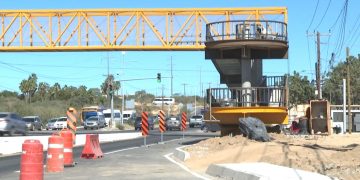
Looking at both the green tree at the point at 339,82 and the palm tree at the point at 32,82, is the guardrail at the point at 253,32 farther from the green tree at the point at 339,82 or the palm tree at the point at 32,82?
the palm tree at the point at 32,82

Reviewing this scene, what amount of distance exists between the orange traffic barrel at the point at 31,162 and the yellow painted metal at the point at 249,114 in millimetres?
12840

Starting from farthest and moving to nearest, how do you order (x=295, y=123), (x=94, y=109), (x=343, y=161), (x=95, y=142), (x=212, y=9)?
(x=94, y=109)
(x=212, y=9)
(x=295, y=123)
(x=95, y=142)
(x=343, y=161)

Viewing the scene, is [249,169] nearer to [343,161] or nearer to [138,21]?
[343,161]

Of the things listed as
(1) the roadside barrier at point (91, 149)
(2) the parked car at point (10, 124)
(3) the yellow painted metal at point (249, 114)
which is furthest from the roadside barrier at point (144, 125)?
(2) the parked car at point (10, 124)

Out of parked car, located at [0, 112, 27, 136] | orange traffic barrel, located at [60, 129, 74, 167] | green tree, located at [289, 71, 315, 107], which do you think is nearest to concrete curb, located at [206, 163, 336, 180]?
orange traffic barrel, located at [60, 129, 74, 167]

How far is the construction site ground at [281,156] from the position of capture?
14148 mm

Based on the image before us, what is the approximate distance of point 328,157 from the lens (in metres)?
16.4

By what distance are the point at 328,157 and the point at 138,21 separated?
35.0 metres

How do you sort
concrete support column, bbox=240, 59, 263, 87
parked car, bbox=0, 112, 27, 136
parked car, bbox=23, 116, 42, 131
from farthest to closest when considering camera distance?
1. parked car, bbox=23, 116, 42, 131
2. parked car, bbox=0, 112, 27, 136
3. concrete support column, bbox=240, 59, 263, 87

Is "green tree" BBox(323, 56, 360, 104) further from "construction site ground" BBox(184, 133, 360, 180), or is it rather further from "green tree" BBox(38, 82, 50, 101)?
"green tree" BBox(38, 82, 50, 101)

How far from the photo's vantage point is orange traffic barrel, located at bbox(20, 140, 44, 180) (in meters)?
12.5

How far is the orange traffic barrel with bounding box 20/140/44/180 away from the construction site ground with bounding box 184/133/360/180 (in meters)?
5.73

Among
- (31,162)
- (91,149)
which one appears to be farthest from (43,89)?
(31,162)

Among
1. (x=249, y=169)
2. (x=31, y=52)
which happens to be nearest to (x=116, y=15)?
(x=31, y=52)
